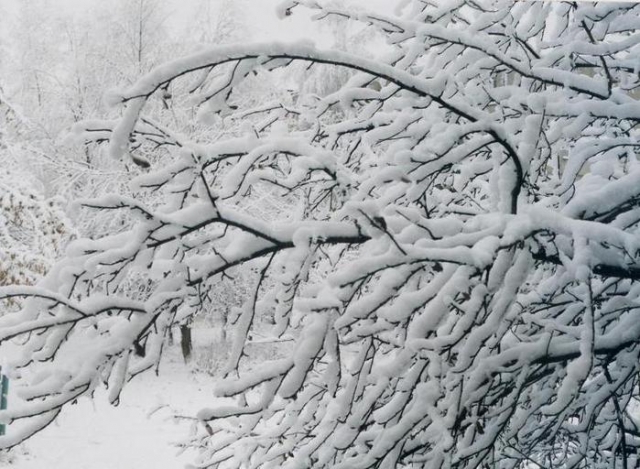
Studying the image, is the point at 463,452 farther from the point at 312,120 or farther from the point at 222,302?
the point at 222,302

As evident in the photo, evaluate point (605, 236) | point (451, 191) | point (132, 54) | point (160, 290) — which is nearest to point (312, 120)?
point (451, 191)

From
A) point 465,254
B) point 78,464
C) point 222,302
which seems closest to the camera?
point 465,254

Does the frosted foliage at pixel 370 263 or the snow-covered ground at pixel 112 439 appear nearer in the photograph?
the frosted foliage at pixel 370 263

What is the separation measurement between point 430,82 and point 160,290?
66 centimetres

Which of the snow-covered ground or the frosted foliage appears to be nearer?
the frosted foliage

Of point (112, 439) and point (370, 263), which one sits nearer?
point (370, 263)

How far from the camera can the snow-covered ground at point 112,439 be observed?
487cm

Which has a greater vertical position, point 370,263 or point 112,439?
point 112,439

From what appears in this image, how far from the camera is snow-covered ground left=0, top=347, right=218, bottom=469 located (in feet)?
16.0

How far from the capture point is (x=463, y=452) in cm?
121

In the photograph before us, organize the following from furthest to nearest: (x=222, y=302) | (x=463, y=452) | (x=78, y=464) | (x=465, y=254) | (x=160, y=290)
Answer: (x=222, y=302), (x=78, y=464), (x=463, y=452), (x=160, y=290), (x=465, y=254)

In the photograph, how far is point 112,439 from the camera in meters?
5.45

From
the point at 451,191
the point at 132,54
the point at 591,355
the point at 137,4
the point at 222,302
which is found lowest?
the point at 591,355

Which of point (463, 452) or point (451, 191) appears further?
point (451, 191)
